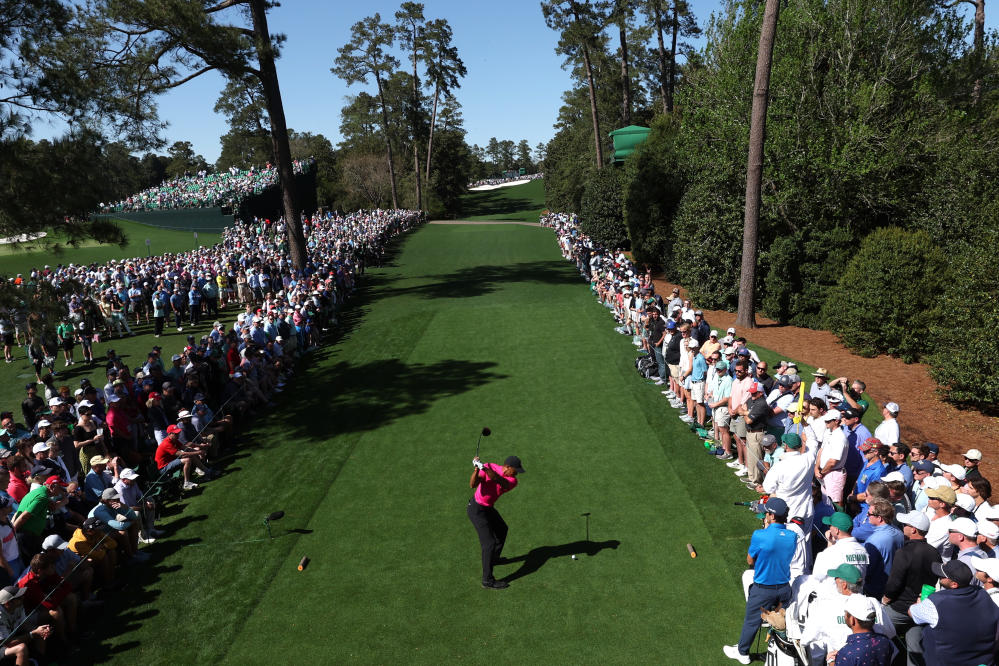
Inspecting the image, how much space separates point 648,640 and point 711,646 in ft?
2.07

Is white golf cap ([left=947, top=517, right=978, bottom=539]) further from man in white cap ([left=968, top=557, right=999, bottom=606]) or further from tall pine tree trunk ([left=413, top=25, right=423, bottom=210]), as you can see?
tall pine tree trunk ([left=413, top=25, right=423, bottom=210])

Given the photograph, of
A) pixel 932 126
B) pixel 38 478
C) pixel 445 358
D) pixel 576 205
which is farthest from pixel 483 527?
pixel 576 205

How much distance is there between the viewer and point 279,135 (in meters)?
24.2

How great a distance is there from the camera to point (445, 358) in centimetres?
1723

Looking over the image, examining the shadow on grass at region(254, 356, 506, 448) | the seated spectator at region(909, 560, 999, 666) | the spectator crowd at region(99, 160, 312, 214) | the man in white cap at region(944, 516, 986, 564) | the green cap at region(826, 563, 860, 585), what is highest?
the spectator crowd at region(99, 160, 312, 214)

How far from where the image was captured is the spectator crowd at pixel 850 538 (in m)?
4.64

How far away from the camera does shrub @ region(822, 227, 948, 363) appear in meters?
14.8

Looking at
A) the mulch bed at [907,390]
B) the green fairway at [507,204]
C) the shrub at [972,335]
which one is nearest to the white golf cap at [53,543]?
the mulch bed at [907,390]

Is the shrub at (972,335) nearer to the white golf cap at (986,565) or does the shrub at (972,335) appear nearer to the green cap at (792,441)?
the green cap at (792,441)

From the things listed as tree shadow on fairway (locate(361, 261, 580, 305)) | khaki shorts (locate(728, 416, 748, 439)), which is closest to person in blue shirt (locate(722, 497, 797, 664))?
khaki shorts (locate(728, 416, 748, 439))

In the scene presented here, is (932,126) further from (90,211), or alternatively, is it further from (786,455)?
(90,211)

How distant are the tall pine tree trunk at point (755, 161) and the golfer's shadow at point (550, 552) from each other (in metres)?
13.2

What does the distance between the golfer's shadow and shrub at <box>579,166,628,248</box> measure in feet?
91.3

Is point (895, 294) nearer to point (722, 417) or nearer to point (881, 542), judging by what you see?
point (722, 417)
